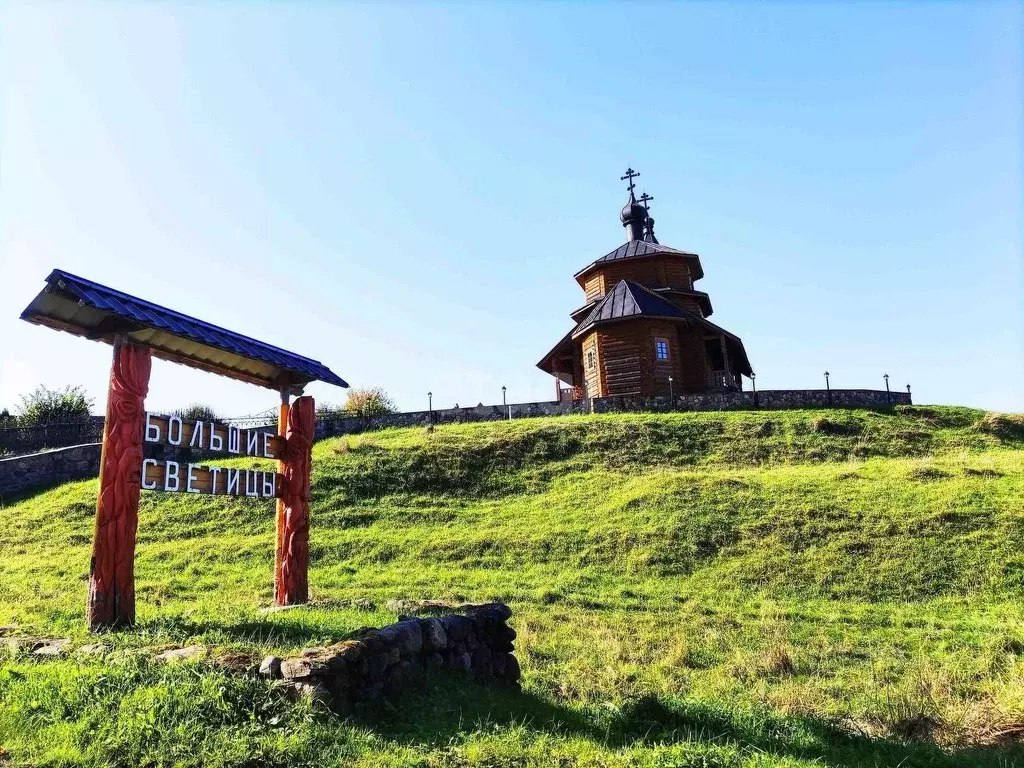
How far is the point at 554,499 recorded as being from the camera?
2372cm

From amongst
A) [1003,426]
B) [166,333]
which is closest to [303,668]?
[166,333]

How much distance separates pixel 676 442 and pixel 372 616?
20713 millimetres

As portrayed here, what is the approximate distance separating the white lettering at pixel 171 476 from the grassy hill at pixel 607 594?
1.66m

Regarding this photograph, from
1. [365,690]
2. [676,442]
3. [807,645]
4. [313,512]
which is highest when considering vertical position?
[676,442]

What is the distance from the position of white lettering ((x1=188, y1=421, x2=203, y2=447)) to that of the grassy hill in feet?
7.39

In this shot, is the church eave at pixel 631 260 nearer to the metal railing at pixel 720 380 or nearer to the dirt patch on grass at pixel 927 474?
the metal railing at pixel 720 380

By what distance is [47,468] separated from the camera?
28547mm

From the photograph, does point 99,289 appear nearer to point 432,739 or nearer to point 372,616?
point 372,616

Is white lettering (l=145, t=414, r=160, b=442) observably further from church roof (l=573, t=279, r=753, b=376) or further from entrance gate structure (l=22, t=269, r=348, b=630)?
church roof (l=573, t=279, r=753, b=376)

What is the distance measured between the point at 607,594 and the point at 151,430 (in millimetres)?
10460

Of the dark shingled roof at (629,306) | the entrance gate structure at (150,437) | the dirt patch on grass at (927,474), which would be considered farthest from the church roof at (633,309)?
the entrance gate structure at (150,437)

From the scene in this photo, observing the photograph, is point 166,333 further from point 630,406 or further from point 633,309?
point 633,309

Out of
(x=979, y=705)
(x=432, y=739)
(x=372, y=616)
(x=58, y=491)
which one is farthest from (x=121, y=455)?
(x=58, y=491)

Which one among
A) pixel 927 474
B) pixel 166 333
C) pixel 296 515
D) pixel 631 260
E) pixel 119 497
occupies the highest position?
pixel 631 260
